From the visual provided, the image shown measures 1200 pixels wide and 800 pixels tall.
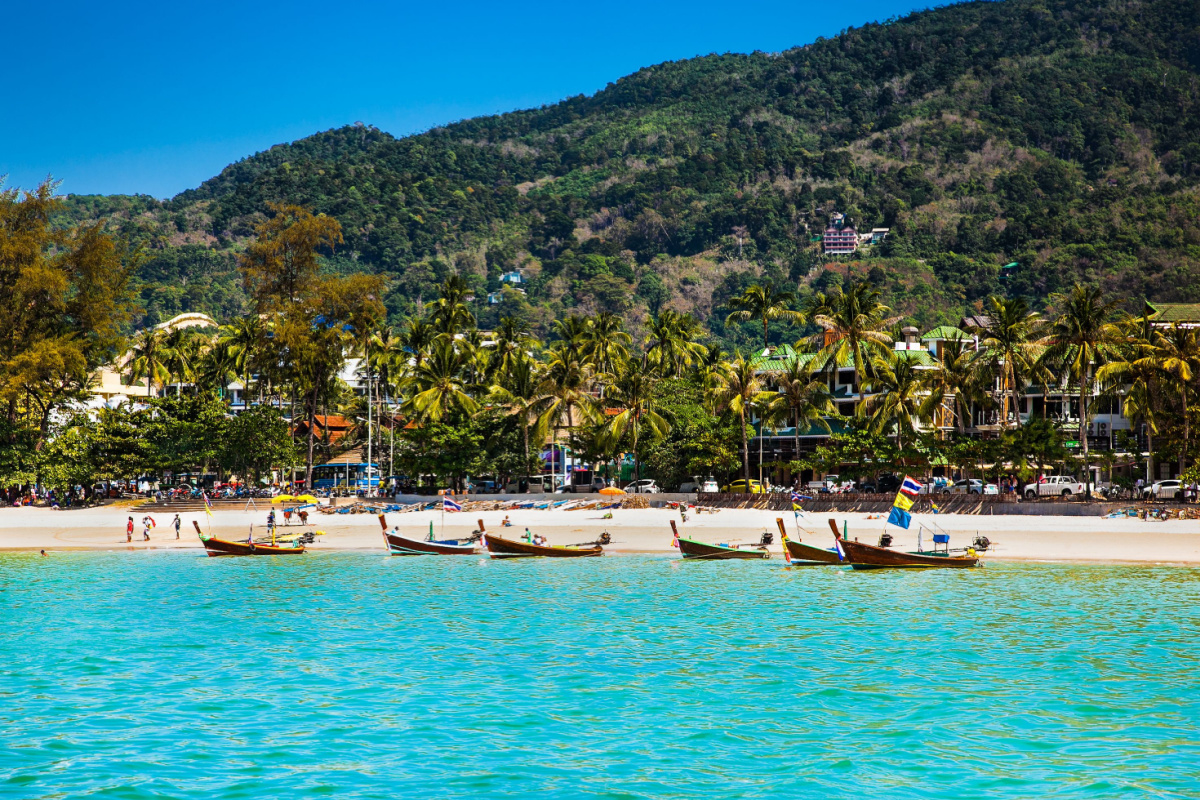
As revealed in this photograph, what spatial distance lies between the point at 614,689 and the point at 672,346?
69877 mm

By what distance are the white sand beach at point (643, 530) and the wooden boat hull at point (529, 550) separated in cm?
194

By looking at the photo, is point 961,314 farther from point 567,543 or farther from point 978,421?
point 567,543

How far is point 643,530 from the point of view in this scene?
5541cm

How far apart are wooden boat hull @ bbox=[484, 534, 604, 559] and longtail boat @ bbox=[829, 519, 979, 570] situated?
1191 centimetres

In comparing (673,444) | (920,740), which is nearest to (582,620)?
(920,740)

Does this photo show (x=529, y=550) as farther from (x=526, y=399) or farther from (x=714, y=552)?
(x=526, y=399)

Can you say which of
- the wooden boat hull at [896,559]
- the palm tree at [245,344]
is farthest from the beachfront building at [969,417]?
the palm tree at [245,344]

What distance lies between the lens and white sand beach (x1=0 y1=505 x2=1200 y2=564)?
44812 mm

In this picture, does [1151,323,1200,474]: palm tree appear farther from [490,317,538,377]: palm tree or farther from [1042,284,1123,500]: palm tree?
[490,317,538,377]: palm tree

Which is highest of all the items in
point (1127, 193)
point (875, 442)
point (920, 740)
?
point (1127, 193)

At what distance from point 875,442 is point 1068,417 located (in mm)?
20666

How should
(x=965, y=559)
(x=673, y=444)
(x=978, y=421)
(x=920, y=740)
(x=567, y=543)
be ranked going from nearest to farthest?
(x=920, y=740) < (x=965, y=559) < (x=567, y=543) < (x=673, y=444) < (x=978, y=421)

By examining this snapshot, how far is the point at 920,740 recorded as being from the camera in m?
18.7

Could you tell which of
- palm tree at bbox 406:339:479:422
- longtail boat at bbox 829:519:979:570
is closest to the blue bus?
palm tree at bbox 406:339:479:422
